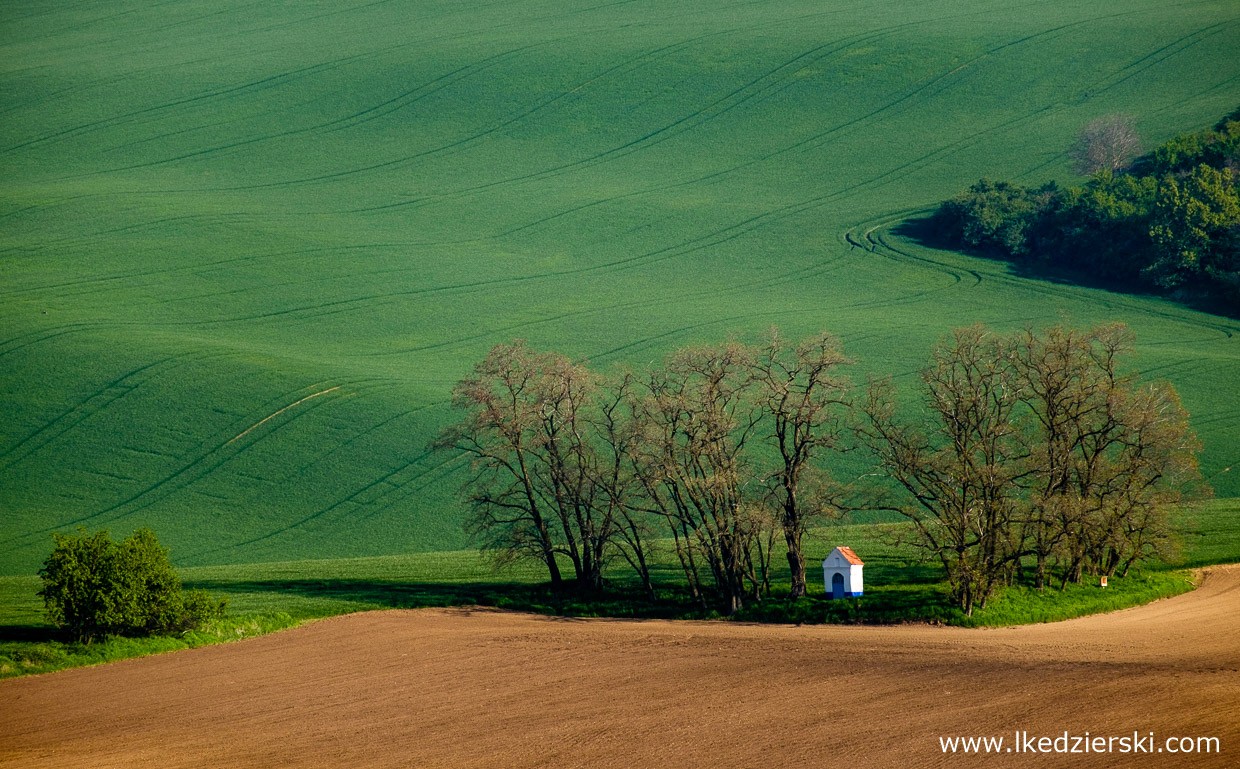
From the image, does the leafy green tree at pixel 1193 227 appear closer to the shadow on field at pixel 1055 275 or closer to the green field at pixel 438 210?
the shadow on field at pixel 1055 275

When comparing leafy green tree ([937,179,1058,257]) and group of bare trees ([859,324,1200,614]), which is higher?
leafy green tree ([937,179,1058,257])

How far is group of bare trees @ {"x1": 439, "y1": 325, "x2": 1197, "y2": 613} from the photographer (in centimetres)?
3644

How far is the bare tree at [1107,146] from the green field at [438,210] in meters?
3.23

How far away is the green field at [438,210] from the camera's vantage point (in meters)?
58.2

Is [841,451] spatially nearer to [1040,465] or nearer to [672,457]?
[672,457]

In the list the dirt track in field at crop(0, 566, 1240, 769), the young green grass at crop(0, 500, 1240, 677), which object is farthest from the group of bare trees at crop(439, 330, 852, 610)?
the dirt track in field at crop(0, 566, 1240, 769)

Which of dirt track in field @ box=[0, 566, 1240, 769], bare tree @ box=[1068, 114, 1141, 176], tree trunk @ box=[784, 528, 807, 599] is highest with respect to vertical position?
bare tree @ box=[1068, 114, 1141, 176]

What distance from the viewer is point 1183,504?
133ft

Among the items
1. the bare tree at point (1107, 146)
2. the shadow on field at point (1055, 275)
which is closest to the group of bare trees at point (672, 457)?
the shadow on field at point (1055, 275)

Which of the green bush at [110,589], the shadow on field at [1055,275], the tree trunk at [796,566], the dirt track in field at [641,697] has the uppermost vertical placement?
the shadow on field at [1055,275]

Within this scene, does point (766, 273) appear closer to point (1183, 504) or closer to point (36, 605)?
point (1183, 504)

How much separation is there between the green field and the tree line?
3645 mm

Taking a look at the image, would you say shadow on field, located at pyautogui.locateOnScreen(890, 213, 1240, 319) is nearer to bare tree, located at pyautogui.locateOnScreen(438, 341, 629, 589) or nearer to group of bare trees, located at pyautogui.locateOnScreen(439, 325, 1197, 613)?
group of bare trees, located at pyautogui.locateOnScreen(439, 325, 1197, 613)

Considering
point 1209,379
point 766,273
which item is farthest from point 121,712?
point 766,273
